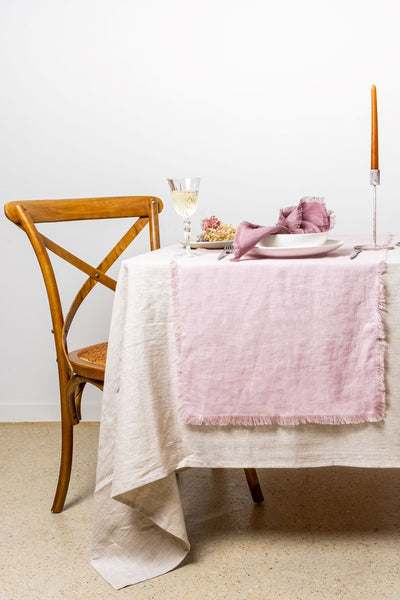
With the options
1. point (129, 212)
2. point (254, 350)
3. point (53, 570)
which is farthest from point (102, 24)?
point (53, 570)

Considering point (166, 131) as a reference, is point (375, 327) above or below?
below

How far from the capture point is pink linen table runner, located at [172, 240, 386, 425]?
1293 mm

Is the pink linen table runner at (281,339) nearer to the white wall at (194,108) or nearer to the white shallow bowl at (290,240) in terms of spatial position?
the white shallow bowl at (290,240)

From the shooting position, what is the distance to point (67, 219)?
6.15ft

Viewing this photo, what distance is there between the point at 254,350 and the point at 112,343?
1.03 feet

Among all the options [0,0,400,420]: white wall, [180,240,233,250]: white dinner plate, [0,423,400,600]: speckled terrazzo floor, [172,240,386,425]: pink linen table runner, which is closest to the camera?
[172,240,386,425]: pink linen table runner

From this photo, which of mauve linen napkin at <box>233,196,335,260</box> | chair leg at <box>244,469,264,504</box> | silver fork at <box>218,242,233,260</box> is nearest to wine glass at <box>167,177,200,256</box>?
silver fork at <box>218,242,233,260</box>

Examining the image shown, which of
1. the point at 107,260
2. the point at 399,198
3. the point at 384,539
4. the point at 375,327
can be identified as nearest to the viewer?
the point at 375,327

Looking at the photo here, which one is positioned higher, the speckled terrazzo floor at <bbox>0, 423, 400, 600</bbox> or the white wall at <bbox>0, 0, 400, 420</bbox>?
the white wall at <bbox>0, 0, 400, 420</bbox>

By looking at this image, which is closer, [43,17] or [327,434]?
[327,434]

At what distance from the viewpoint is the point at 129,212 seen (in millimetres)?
2008

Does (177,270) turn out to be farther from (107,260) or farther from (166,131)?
(166,131)

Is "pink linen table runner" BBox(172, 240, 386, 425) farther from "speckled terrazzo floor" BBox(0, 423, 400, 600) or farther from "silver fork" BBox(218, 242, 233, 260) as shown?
"speckled terrazzo floor" BBox(0, 423, 400, 600)

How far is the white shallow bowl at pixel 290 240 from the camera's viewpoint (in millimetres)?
1364
